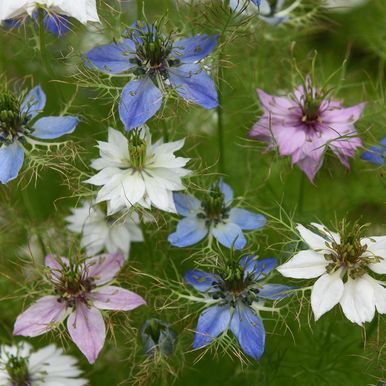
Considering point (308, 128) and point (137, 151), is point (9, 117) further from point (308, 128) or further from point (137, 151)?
point (308, 128)

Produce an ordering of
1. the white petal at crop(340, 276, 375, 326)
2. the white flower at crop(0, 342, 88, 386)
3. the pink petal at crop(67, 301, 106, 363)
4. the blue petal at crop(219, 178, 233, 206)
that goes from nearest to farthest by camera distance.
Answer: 1. the white petal at crop(340, 276, 375, 326)
2. the pink petal at crop(67, 301, 106, 363)
3. the white flower at crop(0, 342, 88, 386)
4. the blue petal at crop(219, 178, 233, 206)

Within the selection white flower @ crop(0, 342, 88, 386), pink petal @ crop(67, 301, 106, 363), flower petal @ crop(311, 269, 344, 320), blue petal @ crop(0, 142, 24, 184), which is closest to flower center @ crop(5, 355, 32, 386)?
white flower @ crop(0, 342, 88, 386)

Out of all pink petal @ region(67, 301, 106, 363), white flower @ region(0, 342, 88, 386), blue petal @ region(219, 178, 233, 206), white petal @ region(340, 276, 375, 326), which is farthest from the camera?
blue petal @ region(219, 178, 233, 206)

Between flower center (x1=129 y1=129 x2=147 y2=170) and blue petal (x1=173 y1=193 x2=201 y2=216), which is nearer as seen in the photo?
flower center (x1=129 y1=129 x2=147 y2=170)

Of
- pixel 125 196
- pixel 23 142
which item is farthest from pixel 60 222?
pixel 125 196

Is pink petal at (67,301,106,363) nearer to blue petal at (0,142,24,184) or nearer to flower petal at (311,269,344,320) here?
blue petal at (0,142,24,184)

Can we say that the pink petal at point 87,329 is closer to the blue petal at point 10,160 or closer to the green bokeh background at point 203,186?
the green bokeh background at point 203,186

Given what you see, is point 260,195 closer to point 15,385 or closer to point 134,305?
point 134,305
